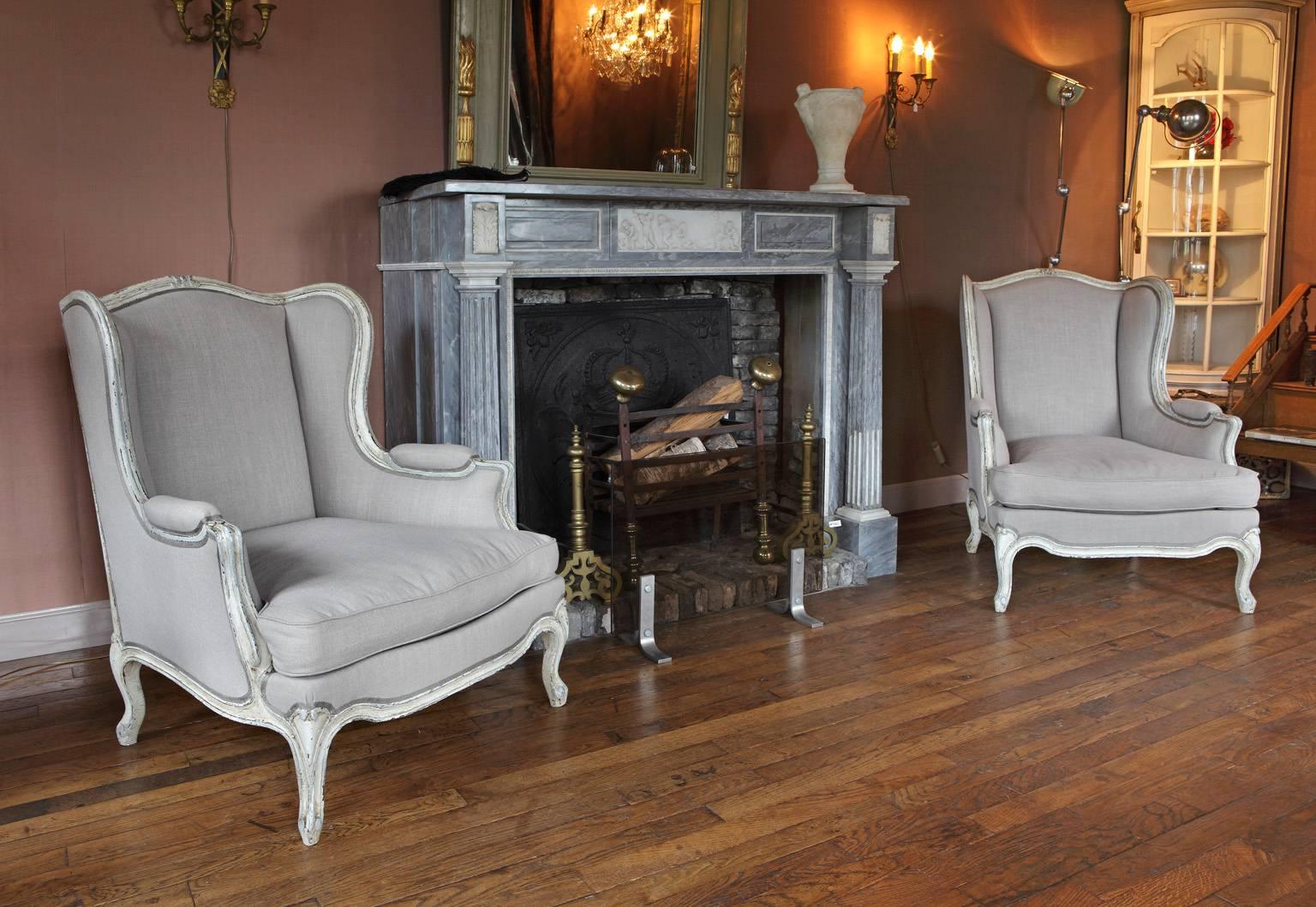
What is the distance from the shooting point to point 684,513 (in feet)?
11.8

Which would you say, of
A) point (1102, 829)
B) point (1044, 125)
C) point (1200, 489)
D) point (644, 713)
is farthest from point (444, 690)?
point (1044, 125)

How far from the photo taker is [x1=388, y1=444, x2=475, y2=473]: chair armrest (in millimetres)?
2863

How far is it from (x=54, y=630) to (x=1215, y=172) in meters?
5.01

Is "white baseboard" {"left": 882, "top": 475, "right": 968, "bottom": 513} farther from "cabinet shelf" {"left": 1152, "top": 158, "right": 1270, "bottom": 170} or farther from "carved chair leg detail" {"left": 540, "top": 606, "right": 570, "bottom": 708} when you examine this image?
"carved chair leg detail" {"left": 540, "top": 606, "right": 570, "bottom": 708}

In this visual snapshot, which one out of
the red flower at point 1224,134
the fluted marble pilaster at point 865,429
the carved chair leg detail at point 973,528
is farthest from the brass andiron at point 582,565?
the red flower at point 1224,134

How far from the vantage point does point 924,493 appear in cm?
510

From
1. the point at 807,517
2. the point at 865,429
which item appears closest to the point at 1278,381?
the point at 865,429

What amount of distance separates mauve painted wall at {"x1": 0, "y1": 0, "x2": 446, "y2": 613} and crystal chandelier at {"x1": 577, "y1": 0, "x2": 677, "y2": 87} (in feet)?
1.57

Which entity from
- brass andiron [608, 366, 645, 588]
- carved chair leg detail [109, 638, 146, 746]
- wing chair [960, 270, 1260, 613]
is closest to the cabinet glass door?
wing chair [960, 270, 1260, 613]

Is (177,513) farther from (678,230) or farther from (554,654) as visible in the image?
(678,230)

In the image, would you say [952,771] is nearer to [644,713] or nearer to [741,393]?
[644,713]

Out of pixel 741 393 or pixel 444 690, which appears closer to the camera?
pixel 444 690

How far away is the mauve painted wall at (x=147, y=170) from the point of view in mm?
3084

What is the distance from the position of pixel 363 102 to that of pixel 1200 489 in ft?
9.16
